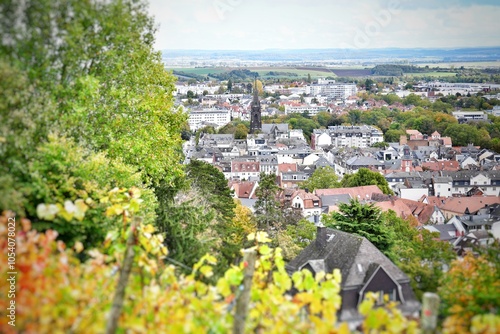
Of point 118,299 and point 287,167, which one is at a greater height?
point 118,299

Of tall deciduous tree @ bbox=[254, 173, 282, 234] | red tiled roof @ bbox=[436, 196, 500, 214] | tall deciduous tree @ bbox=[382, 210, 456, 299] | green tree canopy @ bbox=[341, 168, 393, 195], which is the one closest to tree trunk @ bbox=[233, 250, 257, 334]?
tall deciduous tree @ bbox=[382, 210, 456, 299]

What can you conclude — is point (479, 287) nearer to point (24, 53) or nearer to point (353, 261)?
point (353, 261)

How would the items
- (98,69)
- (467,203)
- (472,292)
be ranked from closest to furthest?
(472,292) → (98,69) → (467,203)

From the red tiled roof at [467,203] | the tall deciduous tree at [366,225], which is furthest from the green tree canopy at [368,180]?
the tall deciduous tree at [366,225]

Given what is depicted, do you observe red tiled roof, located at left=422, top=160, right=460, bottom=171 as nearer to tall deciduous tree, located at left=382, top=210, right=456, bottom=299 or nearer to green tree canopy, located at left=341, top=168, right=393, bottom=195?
green tree canopy, located at left=341, top=168, right=393, bottom=195

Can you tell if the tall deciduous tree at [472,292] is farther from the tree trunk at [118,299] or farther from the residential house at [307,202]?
the residential house at [307,202]

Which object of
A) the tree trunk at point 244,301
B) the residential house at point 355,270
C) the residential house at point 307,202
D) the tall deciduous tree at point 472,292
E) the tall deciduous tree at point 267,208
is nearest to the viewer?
the tree trunk at point 244,301

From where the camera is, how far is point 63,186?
8.81 metres

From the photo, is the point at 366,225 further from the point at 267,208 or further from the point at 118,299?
the point at 118,299

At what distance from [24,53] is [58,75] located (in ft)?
5.31

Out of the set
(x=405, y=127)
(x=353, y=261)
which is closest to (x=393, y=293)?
(x=353, y=261)

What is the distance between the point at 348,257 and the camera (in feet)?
50.7

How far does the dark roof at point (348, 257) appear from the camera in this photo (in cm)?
1462

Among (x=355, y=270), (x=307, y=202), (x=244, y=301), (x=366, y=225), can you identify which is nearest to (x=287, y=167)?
(x=307, y=202)
